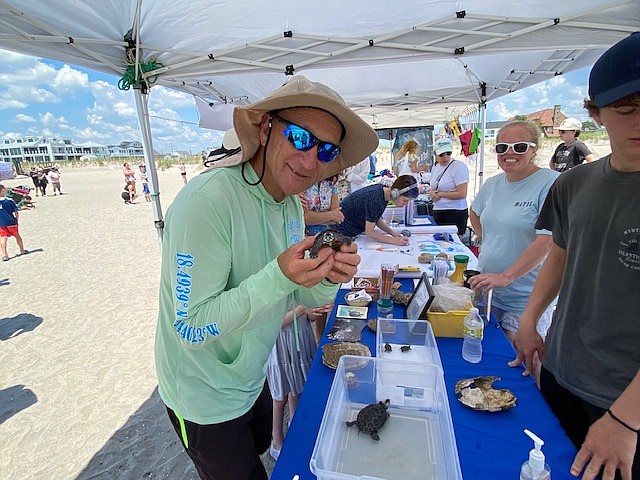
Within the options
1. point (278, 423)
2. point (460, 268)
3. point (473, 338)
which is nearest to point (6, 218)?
point (278, 423)

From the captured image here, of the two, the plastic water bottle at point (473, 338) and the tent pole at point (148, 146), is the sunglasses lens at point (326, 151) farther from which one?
the tent pole at point (148, 146)

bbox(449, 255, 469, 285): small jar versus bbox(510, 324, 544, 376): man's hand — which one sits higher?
bbox(449, 255, 469, 285): small jar

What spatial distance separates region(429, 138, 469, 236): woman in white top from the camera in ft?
18.6

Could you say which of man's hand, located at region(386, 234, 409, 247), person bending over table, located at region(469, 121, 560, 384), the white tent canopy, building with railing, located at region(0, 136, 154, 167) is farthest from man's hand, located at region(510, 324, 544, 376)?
building with railing, located at region(0, 136, 154, 167)

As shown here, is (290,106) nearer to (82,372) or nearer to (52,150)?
(82,372)

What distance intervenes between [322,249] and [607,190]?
1131 millimetres

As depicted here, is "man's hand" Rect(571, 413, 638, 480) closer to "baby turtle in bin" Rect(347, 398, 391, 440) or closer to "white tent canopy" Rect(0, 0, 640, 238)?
"baby turtle in bin" Rect(347, 398, 391, 440)

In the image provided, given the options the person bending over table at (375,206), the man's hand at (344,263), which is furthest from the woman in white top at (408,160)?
the man's hand at (344,263)

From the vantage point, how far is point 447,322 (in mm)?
1910

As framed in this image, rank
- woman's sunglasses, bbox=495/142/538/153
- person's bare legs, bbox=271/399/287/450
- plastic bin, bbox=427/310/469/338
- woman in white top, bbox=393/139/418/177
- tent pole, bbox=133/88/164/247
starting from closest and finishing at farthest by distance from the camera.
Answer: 1. plastic bin, bbox=427/310/469/338
2. woman's sunglasses, bbox=495/142/538/153
3. person's bare legs, bbox=271/399/287/450
4. tent pole, bbox=133/88/164/247
5. woman in white top, bbox=393/139/418/177

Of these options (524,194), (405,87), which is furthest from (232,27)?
(405,87)

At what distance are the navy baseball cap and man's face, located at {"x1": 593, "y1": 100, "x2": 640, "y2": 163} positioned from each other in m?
0.04

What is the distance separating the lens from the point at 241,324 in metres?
1.07

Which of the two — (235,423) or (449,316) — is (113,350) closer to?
(235,423)
